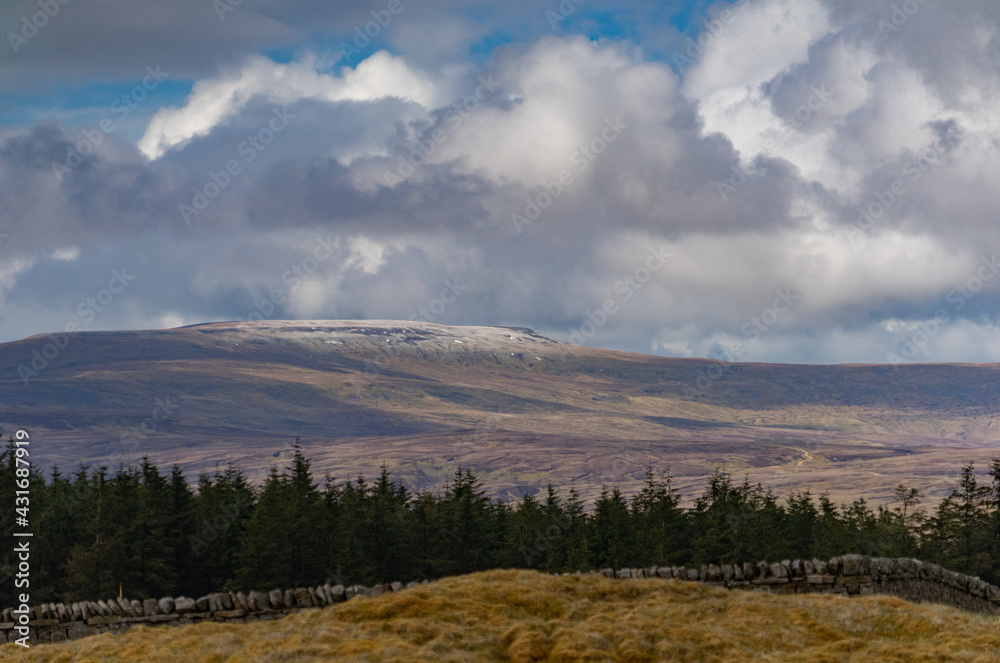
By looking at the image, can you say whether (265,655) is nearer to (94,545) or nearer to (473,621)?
(473,621)

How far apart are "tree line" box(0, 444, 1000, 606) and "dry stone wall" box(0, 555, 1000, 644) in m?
28.3

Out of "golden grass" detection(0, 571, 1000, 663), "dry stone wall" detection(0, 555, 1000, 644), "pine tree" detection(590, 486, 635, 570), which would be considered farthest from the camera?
"pine tree" detection(590, 486, 635, 570)

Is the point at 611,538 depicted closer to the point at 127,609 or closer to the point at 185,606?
the point at 185,606

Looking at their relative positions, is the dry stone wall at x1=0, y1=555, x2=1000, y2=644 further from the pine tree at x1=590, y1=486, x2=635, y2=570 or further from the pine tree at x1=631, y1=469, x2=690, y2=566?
the pine tree at x1=590, y1=486, x2=635, y2=570

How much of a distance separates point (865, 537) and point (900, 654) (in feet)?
212

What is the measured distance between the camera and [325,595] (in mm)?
22672

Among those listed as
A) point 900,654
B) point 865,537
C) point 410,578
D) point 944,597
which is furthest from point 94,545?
point 865,537

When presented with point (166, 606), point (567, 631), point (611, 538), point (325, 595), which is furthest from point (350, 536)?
point (567, 631)

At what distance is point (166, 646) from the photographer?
18.1m

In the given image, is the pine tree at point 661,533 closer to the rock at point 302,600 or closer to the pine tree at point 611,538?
the pine tree at point 611,538

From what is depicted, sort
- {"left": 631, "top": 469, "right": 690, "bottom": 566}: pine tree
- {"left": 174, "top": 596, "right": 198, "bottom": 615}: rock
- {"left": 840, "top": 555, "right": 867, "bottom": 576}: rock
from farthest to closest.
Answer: {"left": 631, "top": 469, "right": 690, "bottom": 566}: pine tree, {"left": 840, "top": 555, "right": 867, "bottom": 576}: rock, {"left": 174, "top": 596, "right": 198, "bottom": 615}: rock

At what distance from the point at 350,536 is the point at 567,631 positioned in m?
42.4

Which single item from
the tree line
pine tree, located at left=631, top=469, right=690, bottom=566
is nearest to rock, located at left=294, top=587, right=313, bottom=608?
the tree line

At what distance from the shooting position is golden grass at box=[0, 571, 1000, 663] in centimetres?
1628
